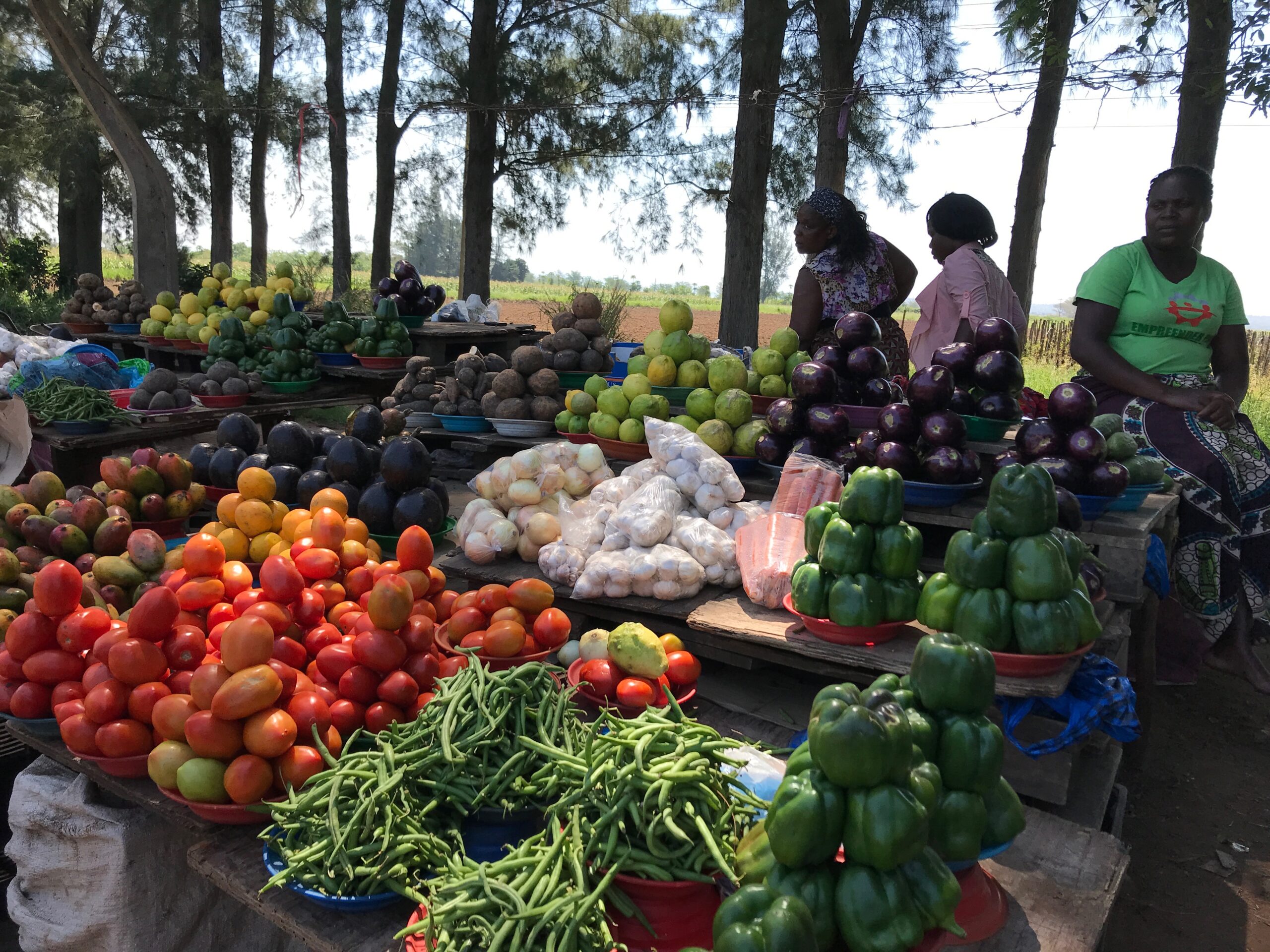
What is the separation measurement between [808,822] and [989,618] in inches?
41.7

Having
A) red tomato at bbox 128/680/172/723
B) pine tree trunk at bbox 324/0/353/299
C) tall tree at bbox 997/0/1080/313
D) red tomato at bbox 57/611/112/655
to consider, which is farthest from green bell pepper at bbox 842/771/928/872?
pine tree trunk at bbox 324/0/353/299

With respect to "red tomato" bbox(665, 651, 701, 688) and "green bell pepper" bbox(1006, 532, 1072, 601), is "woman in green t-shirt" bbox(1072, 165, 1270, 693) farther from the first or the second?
"red tomato" bbox(665, 651, 701, 688)

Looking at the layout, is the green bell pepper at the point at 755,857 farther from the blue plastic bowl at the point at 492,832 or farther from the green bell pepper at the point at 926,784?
the blue plastic bowl at the point at 492,832

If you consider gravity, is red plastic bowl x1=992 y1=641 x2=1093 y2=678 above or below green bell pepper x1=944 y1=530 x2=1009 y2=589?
below

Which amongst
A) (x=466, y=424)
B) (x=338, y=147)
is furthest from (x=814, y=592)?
(x=338, y=147)

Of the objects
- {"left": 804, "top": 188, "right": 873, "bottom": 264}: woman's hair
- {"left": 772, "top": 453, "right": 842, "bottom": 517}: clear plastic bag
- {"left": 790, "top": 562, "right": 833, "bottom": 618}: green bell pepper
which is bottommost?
{"left": 790, "top": 562, "right": 833, "bottom": 618}: green bell pepper

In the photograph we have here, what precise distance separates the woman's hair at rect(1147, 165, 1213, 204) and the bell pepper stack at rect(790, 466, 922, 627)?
257cm

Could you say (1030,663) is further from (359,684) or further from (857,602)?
(359,684)

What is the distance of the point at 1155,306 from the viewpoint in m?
3.71

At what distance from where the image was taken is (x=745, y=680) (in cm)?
275

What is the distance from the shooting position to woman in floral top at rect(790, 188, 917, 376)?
177 inches

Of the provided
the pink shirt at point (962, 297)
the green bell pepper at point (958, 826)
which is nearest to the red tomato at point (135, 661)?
the green bell pepper at point (958, 826)

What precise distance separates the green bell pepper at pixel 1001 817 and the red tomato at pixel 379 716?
1.30 metres

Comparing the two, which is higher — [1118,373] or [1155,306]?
[1155,306]
